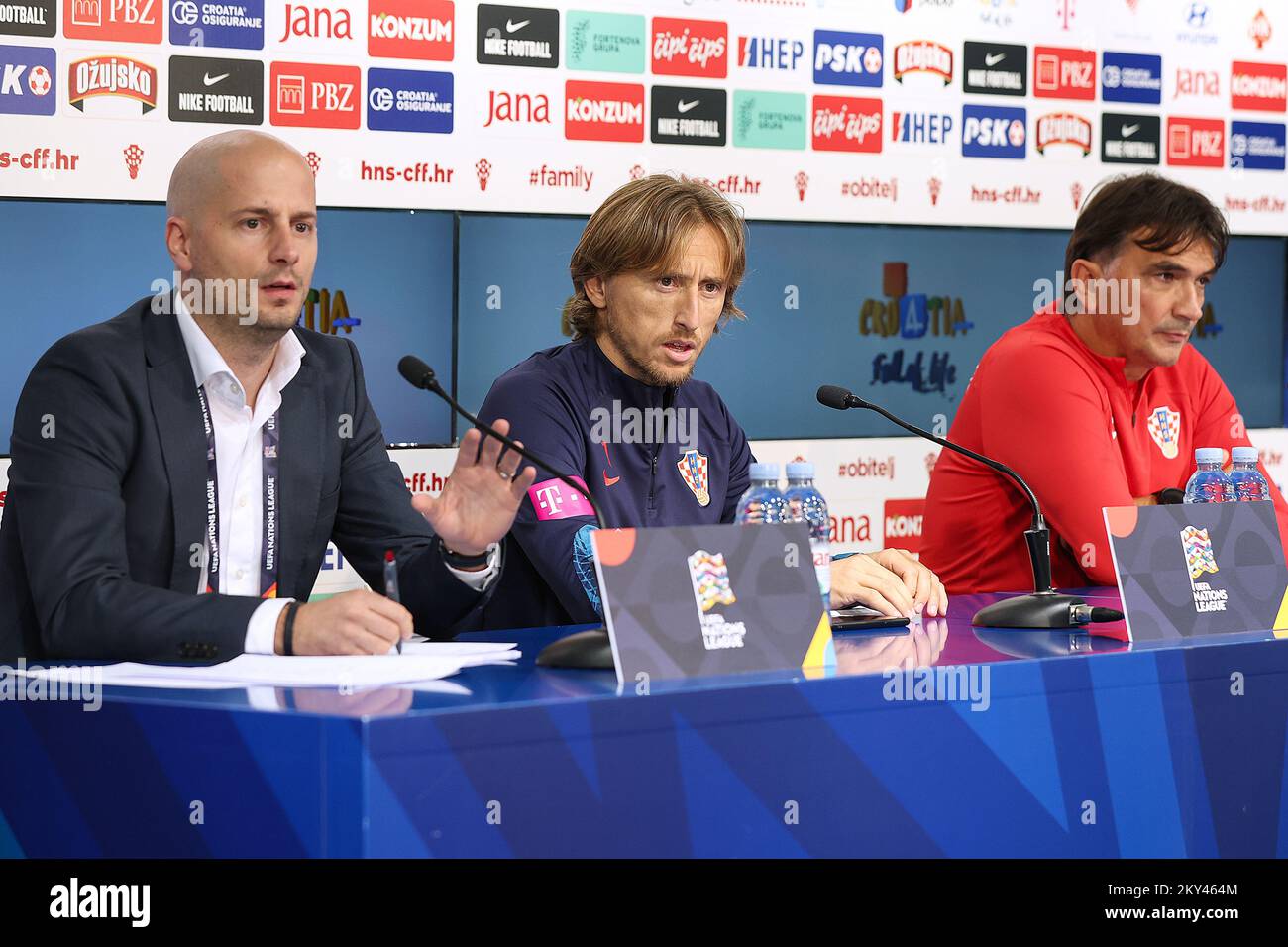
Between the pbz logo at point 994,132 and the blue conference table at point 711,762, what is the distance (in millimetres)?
2869

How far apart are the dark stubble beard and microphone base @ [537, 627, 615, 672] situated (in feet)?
2.86

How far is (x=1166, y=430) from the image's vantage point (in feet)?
10.1

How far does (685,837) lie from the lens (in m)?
1.63

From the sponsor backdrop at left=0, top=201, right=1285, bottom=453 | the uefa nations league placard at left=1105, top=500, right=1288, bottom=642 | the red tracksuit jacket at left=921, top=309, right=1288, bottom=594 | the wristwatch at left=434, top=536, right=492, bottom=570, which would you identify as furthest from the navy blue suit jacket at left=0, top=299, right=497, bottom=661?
the sponsor backdrop at left=0, top=201, right=1285, bottom=453

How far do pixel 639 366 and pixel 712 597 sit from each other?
94cm

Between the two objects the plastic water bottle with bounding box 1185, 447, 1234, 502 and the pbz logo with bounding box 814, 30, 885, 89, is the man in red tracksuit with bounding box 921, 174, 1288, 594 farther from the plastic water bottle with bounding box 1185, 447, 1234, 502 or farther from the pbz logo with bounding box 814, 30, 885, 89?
the pbz logo with bounding box 814, 30, 885, 89

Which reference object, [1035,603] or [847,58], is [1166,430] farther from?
[847,58]

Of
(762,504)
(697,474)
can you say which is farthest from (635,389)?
(762,504)

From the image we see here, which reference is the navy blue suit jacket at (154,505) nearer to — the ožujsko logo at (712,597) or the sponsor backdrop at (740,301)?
the ožujsko logo at (712,597)

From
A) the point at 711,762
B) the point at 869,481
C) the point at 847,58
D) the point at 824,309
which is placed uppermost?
the point at 847,58

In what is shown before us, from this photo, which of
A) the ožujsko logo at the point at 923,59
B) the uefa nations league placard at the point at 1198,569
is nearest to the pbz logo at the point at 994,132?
the ožujsko logo at the point at 923,59

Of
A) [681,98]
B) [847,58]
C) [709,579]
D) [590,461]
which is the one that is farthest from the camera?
[847,58]

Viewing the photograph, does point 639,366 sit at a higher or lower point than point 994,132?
lower

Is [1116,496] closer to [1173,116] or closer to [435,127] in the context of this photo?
[435,127]
